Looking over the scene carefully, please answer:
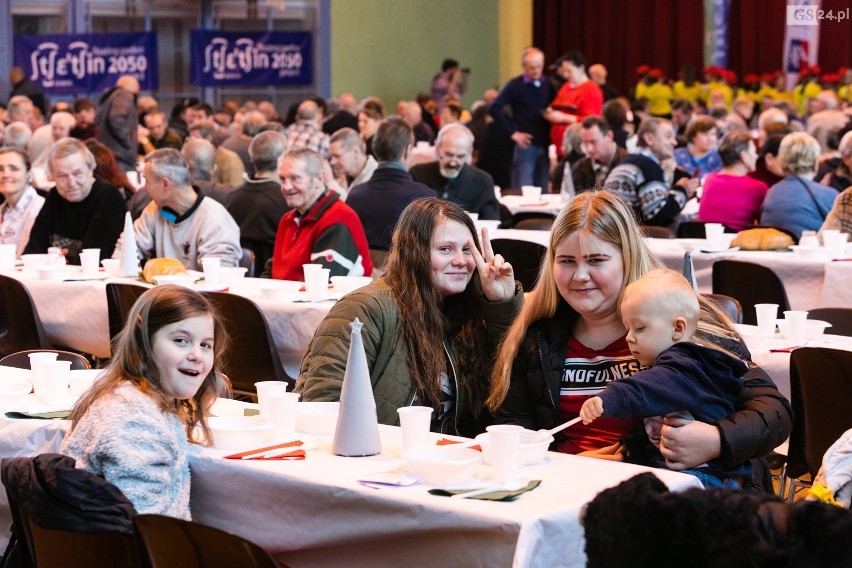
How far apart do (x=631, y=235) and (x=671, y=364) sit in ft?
1.62

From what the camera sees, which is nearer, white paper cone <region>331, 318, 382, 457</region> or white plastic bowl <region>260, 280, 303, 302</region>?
white paper cone <region>331, 318, 382, 457</region>

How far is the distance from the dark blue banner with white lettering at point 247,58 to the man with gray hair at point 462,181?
10.2m

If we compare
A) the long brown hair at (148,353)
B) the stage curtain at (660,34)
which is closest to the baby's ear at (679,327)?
the long brown hair at (148,353)

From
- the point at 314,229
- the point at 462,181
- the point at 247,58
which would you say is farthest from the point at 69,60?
the point at 314,229

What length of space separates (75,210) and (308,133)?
4.74 m

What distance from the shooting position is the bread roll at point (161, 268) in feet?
18.4

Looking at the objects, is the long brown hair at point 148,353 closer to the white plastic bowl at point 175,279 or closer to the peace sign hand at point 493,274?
the peace sign hand at point 493,274

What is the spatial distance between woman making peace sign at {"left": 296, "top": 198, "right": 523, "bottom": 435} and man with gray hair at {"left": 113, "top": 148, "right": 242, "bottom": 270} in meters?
2.75

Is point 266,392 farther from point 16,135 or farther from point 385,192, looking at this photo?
point 16,135

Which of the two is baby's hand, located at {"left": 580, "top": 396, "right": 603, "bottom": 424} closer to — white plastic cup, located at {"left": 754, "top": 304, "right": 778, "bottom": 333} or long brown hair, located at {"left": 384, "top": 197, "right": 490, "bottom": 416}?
long brown hair, located at {"left": 384, "top": 197, "right": 490, "bottom": 416}

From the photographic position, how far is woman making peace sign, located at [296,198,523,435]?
3.31 m

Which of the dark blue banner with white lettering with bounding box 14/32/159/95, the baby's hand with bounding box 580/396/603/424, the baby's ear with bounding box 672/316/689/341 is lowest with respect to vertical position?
the baby's hand with bounding box 580/396/603/424

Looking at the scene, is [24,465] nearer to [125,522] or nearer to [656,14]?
[125,522]

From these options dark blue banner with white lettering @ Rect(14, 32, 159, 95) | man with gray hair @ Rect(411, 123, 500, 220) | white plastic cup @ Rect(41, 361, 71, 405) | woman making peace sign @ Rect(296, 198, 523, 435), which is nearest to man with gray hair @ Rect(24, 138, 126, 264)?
man with gray hair @ Rect(411, 123, 500, 220)
